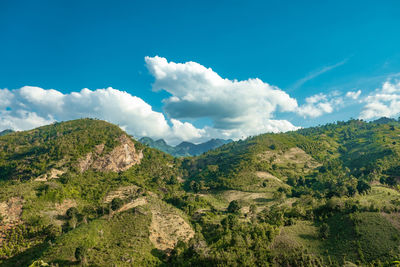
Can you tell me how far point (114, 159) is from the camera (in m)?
147

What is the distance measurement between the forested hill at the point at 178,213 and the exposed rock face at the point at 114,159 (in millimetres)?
779

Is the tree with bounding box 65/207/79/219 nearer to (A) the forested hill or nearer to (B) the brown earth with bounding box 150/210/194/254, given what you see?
(A) the forested hill

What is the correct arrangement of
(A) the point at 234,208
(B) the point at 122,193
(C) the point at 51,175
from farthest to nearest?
(B) the point at 122,193
(C) the point at 51,175
(A) the point at 234,208

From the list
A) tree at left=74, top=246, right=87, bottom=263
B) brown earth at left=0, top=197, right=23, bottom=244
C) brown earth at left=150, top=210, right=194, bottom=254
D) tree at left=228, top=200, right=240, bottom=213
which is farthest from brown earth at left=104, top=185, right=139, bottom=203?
tree at left=228, top=200, right=240, bottom=213

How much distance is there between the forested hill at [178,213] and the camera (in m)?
44.5

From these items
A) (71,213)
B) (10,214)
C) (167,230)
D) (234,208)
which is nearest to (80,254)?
(167,230)

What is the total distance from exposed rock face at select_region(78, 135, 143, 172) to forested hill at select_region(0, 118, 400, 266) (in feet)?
2.55

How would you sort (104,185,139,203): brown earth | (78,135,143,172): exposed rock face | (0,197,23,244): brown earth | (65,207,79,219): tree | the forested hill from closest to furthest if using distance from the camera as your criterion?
the forested hill → (0,197,23,244): brown earth → (65,207,79,219): tree → (104,185,139,203): brown earth → (78,135,143,172): exposed rock face

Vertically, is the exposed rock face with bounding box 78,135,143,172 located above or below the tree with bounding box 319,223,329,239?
above

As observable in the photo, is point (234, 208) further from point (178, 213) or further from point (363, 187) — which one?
point (363, 187)

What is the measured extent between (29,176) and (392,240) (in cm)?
14879

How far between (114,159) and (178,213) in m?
84.9

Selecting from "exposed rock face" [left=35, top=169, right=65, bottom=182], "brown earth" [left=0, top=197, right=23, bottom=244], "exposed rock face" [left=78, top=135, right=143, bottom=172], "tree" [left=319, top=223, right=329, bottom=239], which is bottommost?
"tree" [left=319, top=223, right=329, bottom=239]

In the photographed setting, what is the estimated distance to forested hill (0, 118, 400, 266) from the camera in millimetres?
44500
